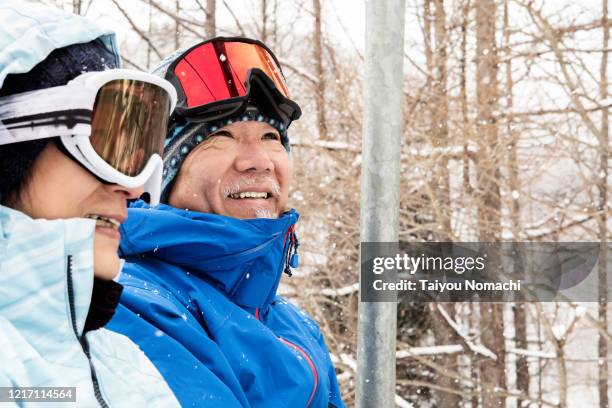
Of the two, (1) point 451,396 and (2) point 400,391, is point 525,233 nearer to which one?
(1) point 451,396

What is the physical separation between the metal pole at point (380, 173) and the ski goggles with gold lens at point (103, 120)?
2.48 ft

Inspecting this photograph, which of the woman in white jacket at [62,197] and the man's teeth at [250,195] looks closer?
the woman in white jacket at [62,197]

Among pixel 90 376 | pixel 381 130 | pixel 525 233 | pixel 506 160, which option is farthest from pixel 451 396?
pixel 90 376

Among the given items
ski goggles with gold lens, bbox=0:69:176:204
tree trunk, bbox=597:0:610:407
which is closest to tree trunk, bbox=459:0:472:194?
tree trunk, bbox=597:0:610:407

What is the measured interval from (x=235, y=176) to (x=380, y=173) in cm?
46

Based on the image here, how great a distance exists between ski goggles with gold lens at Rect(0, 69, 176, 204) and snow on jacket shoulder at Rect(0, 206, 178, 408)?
12 cm

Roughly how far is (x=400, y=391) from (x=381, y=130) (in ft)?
31.4

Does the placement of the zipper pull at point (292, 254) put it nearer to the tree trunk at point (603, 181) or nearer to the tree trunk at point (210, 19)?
the tree trunk at point (210, 19)

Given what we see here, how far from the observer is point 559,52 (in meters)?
6.93

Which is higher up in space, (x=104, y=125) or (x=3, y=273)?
(x=104, y=125)

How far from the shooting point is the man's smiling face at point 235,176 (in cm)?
189

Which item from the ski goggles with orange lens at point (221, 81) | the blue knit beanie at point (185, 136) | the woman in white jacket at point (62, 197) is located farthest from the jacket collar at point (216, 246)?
the woman in white jacket at point (62, 197)

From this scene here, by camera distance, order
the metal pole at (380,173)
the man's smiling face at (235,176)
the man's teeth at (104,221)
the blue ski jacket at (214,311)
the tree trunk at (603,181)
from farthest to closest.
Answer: the tree trunk at (603,181), the man's smiling face at (235,176), the metal pole at (380,173), the blue ski jacket at (214,311), the man's teeth at (104,221)

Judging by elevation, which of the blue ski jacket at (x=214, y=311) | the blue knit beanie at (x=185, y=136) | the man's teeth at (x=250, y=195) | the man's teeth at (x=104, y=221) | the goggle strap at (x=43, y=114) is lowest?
the blue ski jacket at (x=214, y=311)
